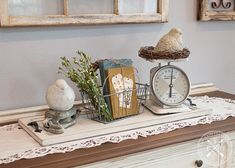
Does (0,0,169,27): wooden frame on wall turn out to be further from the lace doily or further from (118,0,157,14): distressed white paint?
the lace doily

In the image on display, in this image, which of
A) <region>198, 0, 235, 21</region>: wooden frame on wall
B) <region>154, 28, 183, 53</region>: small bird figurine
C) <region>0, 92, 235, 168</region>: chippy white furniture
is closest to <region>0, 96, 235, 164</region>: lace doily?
<region>0, 92, 235, 168</region>: chippy white furniture

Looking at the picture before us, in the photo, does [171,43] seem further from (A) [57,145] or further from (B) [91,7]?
(A) [57,145]

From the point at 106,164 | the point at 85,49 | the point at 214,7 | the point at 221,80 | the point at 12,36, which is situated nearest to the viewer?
the point at 106,164

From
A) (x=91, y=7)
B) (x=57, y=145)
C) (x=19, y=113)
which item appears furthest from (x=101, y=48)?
(x=57, y=145)

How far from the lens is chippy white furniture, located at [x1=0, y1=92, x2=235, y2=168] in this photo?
0.93 meters

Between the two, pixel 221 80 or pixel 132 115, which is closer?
pixel 132 115

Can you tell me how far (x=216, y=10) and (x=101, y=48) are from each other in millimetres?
581

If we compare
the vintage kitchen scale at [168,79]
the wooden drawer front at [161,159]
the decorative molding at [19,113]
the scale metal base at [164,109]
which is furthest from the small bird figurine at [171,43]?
the decorative molding at [19,113]

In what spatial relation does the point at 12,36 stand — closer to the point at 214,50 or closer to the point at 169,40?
the point at 169,40

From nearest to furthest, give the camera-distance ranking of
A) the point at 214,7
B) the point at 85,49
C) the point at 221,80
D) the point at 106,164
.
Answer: the point at 106,164, the point at 85,49, the point at 214,7, the point at 221,80

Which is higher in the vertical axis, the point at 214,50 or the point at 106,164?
the point at 214,50

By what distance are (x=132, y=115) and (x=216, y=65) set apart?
2.16ft

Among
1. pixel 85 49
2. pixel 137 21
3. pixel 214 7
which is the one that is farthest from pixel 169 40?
pixel 214 7

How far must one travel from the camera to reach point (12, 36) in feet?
3.96
